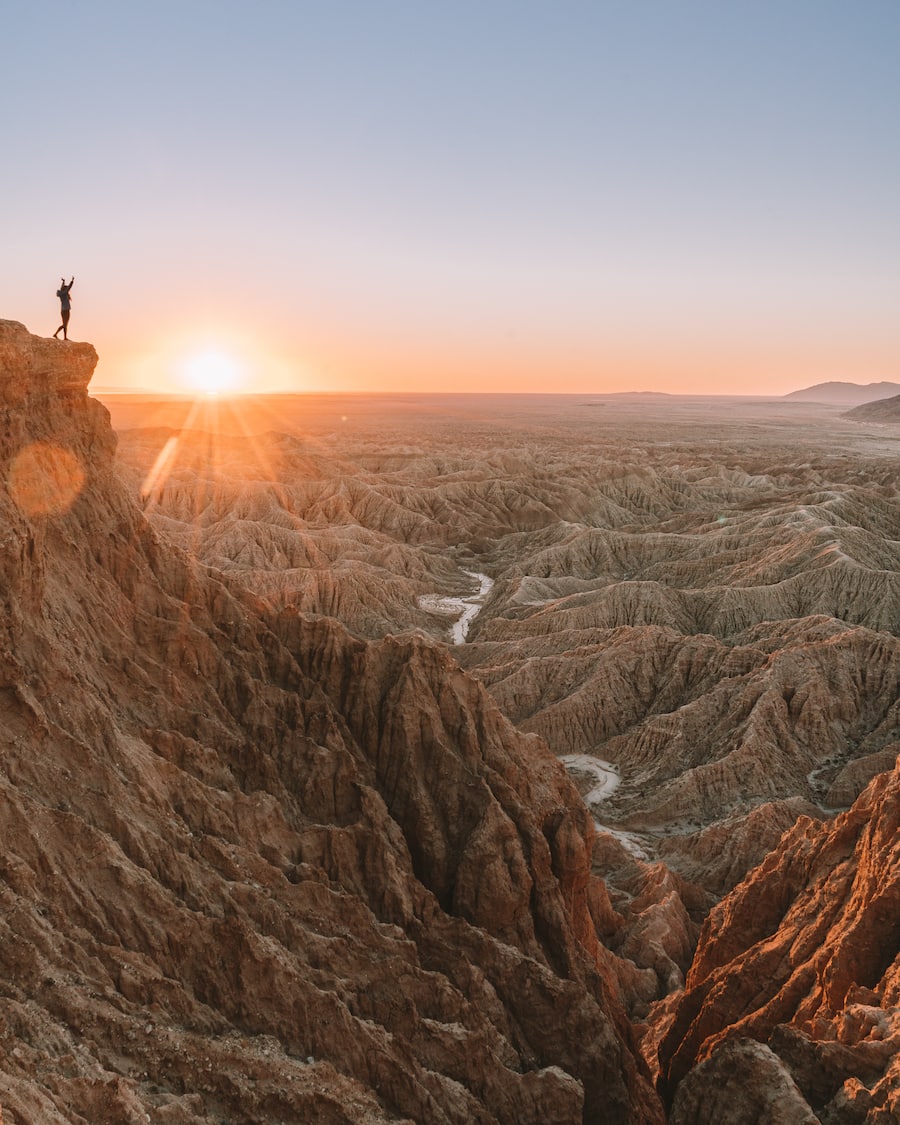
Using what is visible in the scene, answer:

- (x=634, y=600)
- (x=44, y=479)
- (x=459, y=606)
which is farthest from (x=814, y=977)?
(x=459, y=606)

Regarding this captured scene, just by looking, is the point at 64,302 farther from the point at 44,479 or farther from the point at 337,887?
the point at 337,887

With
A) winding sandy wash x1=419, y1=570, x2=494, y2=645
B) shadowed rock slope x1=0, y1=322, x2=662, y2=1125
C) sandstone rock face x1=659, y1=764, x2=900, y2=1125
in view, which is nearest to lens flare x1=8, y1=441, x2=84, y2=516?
shadowed rock slope x1=0, y1=322, x2=662, y2=1125

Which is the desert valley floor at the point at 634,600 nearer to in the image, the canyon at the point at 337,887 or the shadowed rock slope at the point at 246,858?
the canyon at the point at 337,887

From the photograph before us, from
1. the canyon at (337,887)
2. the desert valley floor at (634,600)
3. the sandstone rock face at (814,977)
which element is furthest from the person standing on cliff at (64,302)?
the sandstone rock face at (814,977)

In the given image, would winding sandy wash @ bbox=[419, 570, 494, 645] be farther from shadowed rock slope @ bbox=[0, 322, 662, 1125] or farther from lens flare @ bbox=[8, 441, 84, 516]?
lens flare @ bbox=[8, 441, 84, 516]

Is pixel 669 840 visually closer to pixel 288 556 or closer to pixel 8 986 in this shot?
pixel 8 986

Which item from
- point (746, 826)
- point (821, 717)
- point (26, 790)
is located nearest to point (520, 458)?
point (821, 717)
